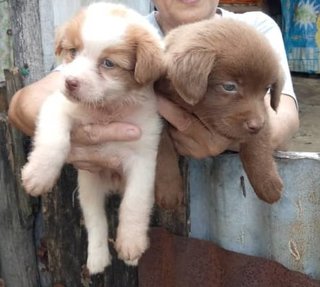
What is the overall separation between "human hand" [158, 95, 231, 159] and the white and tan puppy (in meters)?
0.06

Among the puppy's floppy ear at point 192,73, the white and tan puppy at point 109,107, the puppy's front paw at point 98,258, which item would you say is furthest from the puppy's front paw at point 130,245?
the puppy's floppy ear at point 192,73

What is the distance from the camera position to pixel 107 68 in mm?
2059

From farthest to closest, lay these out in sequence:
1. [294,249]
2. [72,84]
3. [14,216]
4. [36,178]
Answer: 1. [14,216]
2. [294,249]
3. [36,178]
4. [72,84]

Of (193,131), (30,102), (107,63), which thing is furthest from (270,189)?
(30,102)

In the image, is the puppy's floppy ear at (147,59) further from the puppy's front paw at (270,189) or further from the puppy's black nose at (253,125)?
the puppy's front paw at (270,189)

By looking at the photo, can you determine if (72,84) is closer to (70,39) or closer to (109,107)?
→ (70,39)

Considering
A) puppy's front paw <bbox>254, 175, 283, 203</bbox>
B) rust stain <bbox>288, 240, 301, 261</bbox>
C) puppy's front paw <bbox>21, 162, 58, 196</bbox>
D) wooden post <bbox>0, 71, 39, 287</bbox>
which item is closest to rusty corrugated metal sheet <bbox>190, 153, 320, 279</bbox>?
rust stain <bbox>288, 240, 301, 261</bbox>

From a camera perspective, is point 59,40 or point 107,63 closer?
point 107,63

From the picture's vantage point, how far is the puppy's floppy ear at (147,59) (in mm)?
2025

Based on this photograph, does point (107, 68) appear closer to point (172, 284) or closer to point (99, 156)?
point (99, 156)

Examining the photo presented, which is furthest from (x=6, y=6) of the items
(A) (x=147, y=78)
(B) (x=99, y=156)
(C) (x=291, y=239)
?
(C) (x=291, y=239)

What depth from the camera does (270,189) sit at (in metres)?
2.28

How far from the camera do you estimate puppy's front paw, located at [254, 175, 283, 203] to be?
228 cm

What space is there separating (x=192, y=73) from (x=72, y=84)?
0.37 m
